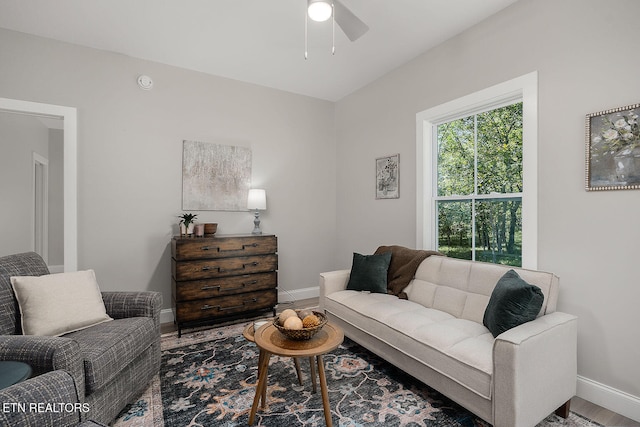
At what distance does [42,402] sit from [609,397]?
9.64ft

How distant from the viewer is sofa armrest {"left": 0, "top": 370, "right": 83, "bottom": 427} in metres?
1.03

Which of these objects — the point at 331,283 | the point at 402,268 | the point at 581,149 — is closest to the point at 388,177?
the point at 402,268

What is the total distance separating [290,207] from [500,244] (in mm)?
2562

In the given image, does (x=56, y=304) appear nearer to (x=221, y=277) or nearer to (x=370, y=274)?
(x=221, y=277)

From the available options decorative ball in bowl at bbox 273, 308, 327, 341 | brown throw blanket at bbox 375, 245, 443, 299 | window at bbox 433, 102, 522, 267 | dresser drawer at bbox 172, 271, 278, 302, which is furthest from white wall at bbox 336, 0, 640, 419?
dresser drawer at bbox 172, 271, 278, 302

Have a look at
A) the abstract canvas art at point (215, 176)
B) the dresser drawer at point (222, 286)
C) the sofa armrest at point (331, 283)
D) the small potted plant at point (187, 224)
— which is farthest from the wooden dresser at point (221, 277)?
the sofa armrest at point (331, 283)

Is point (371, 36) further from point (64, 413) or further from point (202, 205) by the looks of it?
point (64, 413)

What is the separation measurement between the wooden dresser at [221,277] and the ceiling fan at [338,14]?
7.34 feet

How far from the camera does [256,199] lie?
12.3 ft

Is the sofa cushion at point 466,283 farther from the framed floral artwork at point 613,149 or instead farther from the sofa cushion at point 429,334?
the framed floral artwork at point 613,149

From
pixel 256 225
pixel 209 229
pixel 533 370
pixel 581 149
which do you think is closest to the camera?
pixel 533 370

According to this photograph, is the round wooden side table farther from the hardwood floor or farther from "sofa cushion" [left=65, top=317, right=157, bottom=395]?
the hardwood floor

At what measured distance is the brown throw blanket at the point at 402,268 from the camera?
280 cm

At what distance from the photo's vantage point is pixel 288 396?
6.64 feet
